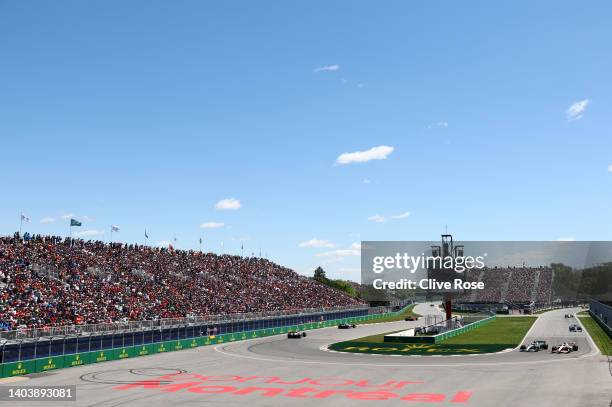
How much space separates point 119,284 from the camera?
68.4 m

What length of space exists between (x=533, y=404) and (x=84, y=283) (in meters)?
47.3

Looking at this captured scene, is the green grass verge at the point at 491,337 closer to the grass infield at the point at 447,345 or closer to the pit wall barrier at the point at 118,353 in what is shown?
the grass infield at the point at 447,345

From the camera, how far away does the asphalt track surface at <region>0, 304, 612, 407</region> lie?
3138 cm

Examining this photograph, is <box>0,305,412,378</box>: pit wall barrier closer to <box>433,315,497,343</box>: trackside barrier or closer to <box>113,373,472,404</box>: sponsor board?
<box>113,373,472,404</box>: sponsor board

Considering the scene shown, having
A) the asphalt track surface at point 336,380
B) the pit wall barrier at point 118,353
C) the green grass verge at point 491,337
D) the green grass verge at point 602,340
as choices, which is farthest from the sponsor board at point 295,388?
the green grass verge at point 491,337

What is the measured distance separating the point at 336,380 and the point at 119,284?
37.4m

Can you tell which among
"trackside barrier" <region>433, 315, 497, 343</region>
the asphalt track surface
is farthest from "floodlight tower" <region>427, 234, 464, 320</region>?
the asphalt track surface

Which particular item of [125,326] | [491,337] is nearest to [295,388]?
[125,326]

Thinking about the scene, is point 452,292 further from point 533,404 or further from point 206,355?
point 533,404

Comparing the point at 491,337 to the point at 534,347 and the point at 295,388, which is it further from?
the point at 295,388

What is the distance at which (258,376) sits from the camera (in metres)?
41.0

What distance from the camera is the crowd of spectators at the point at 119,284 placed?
54062mm

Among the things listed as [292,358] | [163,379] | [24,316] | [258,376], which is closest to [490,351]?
[292,358]

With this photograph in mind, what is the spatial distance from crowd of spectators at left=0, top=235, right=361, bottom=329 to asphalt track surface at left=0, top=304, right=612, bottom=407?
9.66 metres
